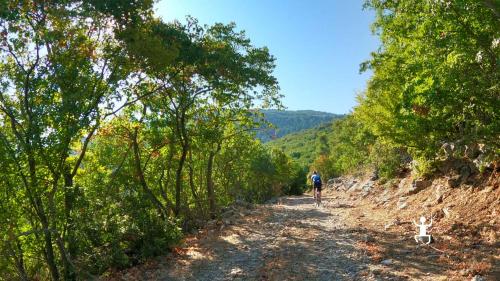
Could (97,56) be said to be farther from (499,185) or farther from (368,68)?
(499,185)

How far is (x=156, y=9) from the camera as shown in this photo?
13633 millimetres

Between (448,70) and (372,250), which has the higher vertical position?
(448,70)

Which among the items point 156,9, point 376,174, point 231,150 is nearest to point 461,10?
point 156,9

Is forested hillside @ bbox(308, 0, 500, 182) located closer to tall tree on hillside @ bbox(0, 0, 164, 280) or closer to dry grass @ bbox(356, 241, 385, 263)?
dry grass @ bbox(356, 241, 385, 263)

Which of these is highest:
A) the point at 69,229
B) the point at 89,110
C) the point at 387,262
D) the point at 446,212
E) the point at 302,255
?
the point at 89,110

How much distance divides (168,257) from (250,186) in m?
44.2

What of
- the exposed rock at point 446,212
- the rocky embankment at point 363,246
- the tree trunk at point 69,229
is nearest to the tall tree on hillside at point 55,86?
the tree trunk at point 69,229

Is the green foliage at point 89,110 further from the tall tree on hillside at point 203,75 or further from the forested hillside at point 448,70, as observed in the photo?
the forested hillside at point 448,70

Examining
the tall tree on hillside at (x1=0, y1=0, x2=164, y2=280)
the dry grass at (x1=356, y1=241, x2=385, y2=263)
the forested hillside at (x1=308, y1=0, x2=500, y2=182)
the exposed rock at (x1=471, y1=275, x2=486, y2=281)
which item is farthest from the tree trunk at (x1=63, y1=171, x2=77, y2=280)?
the exposed rock at (x1=471, y1=275, x2=486, y2=281)

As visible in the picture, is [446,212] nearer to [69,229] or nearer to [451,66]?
[451,66]

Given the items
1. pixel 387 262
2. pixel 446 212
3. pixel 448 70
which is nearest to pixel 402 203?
pixel 446 212

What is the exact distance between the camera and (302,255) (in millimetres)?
12250

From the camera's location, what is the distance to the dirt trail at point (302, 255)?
1006 centimetres

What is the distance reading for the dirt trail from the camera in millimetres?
10062
